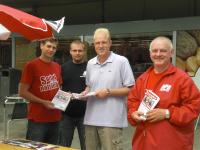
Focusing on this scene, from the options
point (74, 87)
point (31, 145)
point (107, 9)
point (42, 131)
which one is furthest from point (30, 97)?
point (107, 9)

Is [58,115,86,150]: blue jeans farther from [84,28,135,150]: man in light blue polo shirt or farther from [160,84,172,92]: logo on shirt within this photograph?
[160,84,172,92]: logo on shirt

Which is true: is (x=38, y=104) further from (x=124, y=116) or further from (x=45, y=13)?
(x=45, y=13)

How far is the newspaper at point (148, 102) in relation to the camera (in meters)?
3.63

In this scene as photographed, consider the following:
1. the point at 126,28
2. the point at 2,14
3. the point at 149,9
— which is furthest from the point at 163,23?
the point at 2,14

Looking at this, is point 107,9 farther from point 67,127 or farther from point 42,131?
point 42,131

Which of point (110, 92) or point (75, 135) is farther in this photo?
point (75, 135)

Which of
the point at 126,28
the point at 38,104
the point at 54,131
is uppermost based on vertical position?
the point at 126,28

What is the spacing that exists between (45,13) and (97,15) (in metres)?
2.05

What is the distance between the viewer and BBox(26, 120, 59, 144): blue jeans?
497 cm

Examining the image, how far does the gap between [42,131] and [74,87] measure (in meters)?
0.71

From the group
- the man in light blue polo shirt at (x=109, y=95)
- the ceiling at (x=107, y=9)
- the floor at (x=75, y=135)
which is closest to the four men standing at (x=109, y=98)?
the man in light blue polo shirt at (x=109, y=95)

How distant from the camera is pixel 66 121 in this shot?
17.8 feet

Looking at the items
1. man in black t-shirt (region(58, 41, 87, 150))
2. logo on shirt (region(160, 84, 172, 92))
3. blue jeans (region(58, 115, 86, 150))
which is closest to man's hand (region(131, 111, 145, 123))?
logo on shirt (region(160, 84, 172, 92))

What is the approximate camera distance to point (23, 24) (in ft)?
11.7
